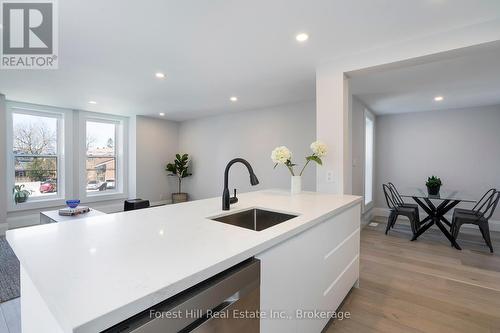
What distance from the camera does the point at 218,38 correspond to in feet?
7.17

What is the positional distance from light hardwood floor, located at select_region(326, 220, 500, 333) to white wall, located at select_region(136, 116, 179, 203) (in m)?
5.17

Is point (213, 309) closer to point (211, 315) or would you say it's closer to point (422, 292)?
point (211, 315)

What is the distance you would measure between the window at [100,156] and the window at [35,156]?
52 cm

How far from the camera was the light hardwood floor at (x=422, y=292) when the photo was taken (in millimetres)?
1812

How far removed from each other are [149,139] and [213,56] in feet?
14.1

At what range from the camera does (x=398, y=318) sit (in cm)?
189

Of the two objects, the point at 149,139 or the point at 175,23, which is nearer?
the point at 175,23

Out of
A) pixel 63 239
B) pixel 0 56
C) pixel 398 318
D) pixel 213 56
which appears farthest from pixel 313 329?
pixel 0 56

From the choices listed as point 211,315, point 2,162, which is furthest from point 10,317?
point 2,162

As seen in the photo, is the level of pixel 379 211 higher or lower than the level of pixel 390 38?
lower

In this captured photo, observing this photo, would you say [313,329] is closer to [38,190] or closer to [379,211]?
[379,211]

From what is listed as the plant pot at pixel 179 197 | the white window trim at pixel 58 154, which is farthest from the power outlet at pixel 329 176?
the white window trim at pixel 58 154

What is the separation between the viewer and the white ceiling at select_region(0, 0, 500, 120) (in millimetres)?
1741

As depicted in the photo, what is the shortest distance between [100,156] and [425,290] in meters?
6.55
